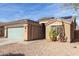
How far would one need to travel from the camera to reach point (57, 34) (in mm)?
5141

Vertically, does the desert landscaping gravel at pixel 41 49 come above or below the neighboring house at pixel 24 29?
below

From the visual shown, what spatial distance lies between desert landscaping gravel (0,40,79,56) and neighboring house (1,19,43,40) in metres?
0.11

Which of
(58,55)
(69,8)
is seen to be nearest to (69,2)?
(69,8)

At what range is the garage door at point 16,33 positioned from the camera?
5.14 meters

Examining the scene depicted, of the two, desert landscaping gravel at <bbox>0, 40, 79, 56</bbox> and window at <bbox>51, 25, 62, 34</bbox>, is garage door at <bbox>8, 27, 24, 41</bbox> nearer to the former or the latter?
desert landscaping gravel at <bbox>0, 40, 79, 56</bbox>

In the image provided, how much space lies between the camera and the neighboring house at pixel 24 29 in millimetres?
5117

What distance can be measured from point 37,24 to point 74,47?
0.72m

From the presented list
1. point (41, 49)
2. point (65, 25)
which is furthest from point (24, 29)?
point (65, 25)

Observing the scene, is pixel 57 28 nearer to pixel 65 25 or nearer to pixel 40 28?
pixel 65 25

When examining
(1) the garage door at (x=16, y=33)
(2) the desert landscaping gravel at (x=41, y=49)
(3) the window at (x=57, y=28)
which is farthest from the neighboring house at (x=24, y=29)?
(3) the window at (x=57, y=28)

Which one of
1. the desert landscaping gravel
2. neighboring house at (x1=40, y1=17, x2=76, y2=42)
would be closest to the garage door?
the desert landscaping gravel

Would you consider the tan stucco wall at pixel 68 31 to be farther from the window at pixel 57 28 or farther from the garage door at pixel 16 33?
the garage door at pixel 16 33

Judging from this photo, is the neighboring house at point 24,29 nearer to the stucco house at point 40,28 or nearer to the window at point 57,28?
the stucco house at point 40,28

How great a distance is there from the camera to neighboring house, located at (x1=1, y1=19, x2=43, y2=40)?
5.12 m
